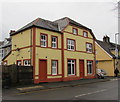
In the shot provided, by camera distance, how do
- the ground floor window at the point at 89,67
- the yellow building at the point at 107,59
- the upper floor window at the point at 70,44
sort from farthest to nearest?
the yellow building at the point at 107,59, the ground floor window at the point at 89,67, the upper floor window at the point at 70,44

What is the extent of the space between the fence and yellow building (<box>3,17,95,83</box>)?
0.90 m

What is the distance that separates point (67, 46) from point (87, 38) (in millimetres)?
5161

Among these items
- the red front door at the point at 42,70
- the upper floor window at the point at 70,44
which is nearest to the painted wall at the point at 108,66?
the upper floor window at the point at 70,44

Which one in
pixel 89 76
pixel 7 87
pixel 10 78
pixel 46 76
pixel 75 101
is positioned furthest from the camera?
pixel 89 76

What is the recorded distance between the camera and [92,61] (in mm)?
26297

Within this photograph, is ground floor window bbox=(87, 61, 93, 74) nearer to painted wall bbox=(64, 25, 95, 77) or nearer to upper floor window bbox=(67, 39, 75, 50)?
painted wall bbox=(64, 25, 95, 77)

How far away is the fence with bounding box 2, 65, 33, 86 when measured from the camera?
15.2 m

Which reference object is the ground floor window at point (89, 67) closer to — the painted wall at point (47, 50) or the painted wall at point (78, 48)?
the painted wall at point (78, 48)

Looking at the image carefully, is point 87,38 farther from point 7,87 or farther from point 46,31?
point 7,87

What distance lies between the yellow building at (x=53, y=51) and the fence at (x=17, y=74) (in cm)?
90

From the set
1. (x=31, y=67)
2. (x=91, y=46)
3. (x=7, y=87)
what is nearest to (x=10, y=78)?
(x=7, y=87)

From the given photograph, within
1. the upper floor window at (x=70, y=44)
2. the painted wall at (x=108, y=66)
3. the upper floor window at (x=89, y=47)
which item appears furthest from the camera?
the painted wall at (x=108, y=66)

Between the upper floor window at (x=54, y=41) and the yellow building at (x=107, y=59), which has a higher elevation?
the upper floor window at (x=54, y=41)

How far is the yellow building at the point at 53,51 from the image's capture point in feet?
59.9
